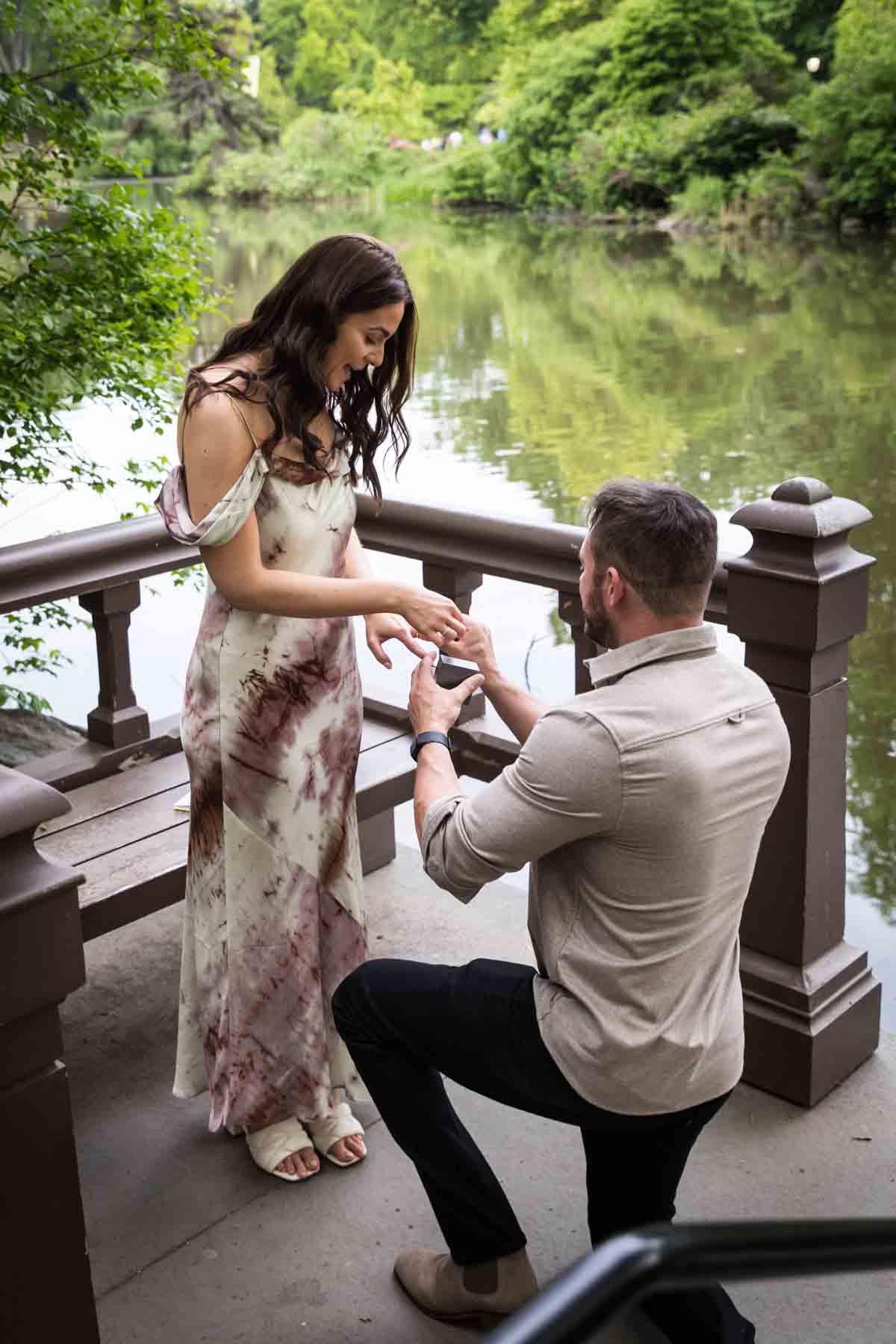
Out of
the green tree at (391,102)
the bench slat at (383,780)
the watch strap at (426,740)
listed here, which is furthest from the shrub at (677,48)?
the watch strap at (426,740)

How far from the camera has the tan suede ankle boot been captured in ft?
8.30

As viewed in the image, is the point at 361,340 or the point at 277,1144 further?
the point at 277,1144

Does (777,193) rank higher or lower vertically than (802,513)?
higher

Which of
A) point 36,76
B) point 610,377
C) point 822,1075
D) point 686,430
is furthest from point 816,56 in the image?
point 822,1075

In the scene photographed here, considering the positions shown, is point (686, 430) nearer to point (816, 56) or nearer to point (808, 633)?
point (808, 633)

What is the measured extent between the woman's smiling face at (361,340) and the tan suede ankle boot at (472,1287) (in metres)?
1.60

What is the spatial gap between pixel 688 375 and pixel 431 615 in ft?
60.6

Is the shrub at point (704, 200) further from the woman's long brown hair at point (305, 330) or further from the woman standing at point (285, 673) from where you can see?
the woman's long brown hair at point (305, 330)

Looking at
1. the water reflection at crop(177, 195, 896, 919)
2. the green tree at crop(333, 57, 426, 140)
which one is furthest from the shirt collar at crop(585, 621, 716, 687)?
the green tree at crop(333, 57, 426, 140)

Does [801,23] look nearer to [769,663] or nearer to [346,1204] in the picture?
[769,663]

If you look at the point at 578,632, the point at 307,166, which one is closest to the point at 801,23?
the point at 307,166

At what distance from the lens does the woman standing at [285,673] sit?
270cm

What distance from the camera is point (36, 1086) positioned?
6.24ft

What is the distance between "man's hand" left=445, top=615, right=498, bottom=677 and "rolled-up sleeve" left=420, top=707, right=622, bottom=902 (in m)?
0.46
